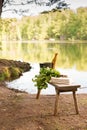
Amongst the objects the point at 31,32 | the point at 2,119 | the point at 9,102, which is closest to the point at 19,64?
the point at 9,102

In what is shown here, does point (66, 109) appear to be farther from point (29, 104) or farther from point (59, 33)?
point (59, 33)

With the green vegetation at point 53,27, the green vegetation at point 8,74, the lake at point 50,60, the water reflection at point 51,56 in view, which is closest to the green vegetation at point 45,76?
the lake at point 50,60

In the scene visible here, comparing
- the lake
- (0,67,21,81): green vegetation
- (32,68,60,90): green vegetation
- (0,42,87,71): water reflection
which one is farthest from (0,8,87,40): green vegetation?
(32,68,60,90): green vegetation

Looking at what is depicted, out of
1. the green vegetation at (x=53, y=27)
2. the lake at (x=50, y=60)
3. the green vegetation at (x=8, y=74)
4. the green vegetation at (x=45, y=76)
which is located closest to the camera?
the green vegetation at (x=45, y=76)

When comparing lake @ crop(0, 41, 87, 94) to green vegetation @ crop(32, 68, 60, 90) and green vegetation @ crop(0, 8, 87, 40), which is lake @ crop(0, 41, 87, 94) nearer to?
green vegetation @ crop(32, 68, 60, 90)

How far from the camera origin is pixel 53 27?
321ft

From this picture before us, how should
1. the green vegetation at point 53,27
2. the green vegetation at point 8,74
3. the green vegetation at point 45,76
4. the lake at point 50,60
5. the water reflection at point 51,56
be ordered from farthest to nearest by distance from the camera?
the green vegetation at point 53,27
the water reflection at point 51,56
the green vegetation at point 8,74
the lake at point 50,60
the green vegetation at point 45,76

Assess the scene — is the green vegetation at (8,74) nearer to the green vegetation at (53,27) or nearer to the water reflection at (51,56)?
the water reflection at (51,56)

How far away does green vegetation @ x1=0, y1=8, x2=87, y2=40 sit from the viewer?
90062mm

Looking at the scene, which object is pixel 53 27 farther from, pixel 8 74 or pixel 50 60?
pixel 8 74

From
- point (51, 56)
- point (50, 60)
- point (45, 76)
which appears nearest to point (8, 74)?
point (45, 76)

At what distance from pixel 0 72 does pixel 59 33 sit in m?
78.4

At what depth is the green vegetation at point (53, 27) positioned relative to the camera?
9006 centimetres

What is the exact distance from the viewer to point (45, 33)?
325 ft
